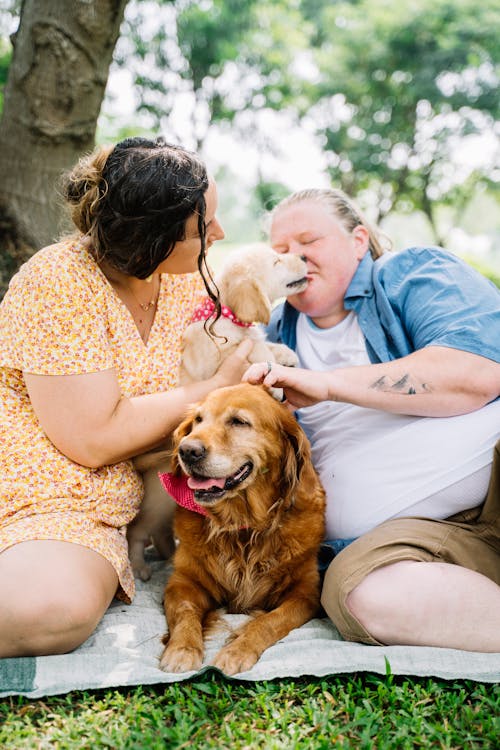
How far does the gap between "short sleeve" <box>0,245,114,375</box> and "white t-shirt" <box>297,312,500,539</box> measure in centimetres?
107

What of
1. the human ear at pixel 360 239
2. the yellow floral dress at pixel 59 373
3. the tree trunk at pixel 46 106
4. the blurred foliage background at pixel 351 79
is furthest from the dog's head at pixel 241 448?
the blurred foliage background at pixel 351 79

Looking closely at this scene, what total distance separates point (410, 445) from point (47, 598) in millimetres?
1459

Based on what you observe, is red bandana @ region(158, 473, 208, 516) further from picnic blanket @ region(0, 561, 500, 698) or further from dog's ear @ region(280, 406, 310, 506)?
picnic blanket @ region(0, 561, 500, 698)

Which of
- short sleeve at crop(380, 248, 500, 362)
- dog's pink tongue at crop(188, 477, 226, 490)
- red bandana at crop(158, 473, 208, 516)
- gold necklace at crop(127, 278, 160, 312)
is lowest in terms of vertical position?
red bandana at crop(158, 473, 208, 516)

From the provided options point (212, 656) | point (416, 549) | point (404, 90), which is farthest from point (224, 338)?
point (404, 90)

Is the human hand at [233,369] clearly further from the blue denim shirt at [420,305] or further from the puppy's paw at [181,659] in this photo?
the puppy's paw at [181,659]

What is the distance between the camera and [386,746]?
1.73 metres

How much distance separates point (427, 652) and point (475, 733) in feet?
1.15

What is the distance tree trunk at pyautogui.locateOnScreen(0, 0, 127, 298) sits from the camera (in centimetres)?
366

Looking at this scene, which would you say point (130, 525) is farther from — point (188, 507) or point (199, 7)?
point (199, 7)

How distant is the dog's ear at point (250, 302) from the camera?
3080mm

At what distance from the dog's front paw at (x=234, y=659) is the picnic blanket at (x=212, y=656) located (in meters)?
0.03

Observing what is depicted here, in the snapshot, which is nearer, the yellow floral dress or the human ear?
the yellow floral dress

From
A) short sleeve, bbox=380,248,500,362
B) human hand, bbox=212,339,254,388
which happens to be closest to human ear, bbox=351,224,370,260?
short sleeve, bbox=380,248,500,362
